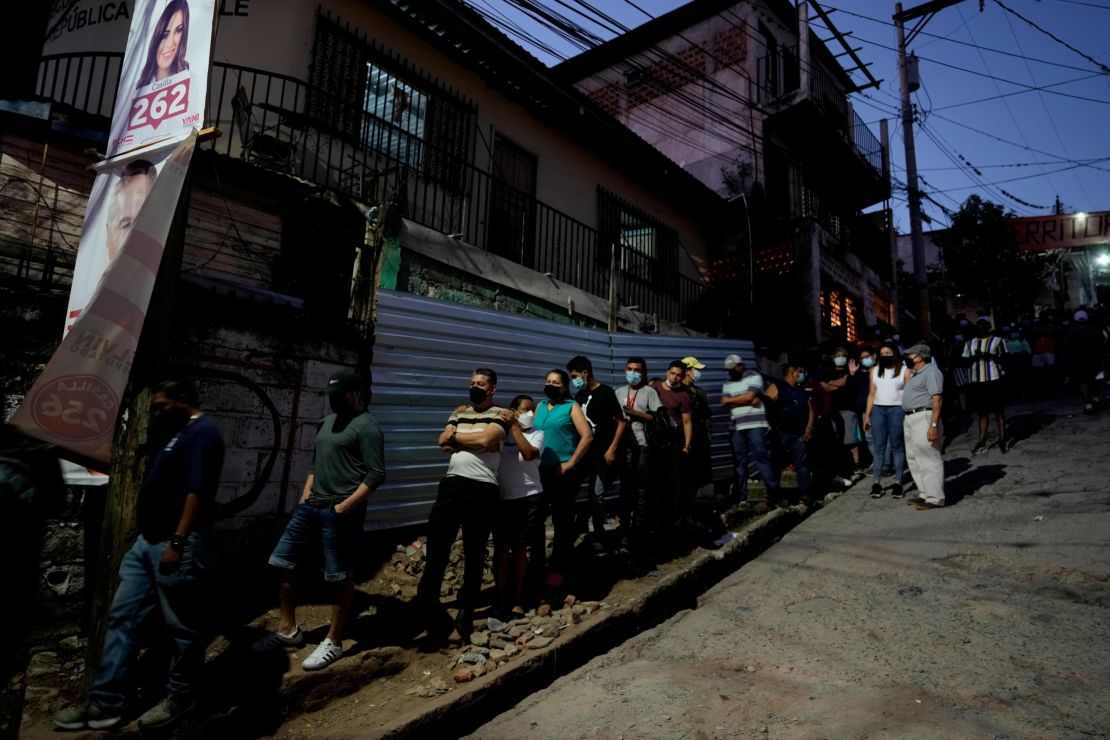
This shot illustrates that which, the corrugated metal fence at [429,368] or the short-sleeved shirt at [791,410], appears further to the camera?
the short-sleeved shirt at [791,410]

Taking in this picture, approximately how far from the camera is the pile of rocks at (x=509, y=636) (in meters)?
3.96

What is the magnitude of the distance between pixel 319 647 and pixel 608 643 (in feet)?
6.76

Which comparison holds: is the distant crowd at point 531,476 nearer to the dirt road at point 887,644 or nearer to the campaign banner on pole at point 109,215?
the dirt road at point 887,644

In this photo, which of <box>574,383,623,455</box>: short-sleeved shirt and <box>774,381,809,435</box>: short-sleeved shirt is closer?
<box>574,383,623,455</box>: short-sleeved shirt

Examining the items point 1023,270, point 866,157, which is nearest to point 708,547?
point 866,157

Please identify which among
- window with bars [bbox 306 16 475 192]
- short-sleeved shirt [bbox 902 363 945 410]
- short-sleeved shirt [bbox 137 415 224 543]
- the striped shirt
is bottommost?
short-sleeved shirt [bbox 137 415 224 543]

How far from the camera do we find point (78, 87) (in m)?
6.75

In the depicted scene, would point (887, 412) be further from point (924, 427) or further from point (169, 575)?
point (169, 575)

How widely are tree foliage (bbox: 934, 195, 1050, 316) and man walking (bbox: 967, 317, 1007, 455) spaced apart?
1381 centimetres

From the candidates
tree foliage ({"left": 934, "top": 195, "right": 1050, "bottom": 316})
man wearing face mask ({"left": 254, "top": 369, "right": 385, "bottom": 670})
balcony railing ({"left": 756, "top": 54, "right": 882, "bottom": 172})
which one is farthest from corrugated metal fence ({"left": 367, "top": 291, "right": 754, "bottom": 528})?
tree foliage ({"left": 934, "top": 195, "right": 1050, "bottom": 316})

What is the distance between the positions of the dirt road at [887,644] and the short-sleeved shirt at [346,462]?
1769 mm

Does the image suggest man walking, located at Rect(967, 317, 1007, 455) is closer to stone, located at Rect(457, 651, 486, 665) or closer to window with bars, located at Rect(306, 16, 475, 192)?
window with bars, located at Rect(306, 16, 475, 192)

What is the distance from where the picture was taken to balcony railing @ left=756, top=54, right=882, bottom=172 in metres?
15.5

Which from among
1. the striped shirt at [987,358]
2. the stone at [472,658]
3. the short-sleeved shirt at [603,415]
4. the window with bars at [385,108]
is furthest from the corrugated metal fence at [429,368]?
the striped shirt at [987,358]
